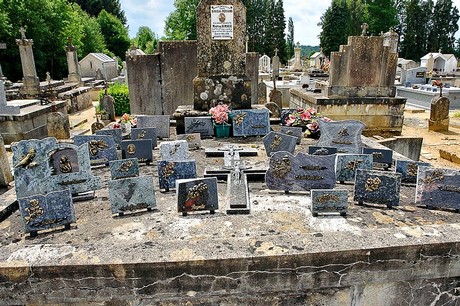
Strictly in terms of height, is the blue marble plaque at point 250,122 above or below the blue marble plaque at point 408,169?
above

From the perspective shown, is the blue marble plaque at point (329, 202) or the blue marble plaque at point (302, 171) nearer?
the blue marble plaque at point (329, 202)

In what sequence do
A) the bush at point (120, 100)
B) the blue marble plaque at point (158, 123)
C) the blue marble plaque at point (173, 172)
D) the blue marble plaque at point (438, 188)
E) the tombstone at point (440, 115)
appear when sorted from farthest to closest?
1. the bush at point (120, 100)
2. the tombstone at point (440, 115)
3. the blue marble plaque at point (158, 123)
4. the blue marble plaque at point (173, 172)
5. the blue marble plaque at point (438, 188)

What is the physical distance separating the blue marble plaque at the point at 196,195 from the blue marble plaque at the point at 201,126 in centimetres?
345

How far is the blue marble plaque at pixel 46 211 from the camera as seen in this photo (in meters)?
2.90

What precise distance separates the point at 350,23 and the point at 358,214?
51.7 m

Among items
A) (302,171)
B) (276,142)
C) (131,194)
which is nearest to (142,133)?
(276,142)

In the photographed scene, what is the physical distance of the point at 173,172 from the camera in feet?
13.0

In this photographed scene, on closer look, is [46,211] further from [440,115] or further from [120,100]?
[440,115]

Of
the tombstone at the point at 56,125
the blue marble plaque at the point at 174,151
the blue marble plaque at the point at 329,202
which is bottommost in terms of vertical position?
the tombstone at the point at 56,125

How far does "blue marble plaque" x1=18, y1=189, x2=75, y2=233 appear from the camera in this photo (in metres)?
2.90

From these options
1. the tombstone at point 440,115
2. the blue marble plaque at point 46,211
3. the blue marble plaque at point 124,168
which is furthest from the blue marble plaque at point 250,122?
the tombstone at point 440,115

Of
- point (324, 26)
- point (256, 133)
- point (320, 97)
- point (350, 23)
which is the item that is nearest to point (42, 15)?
point (320, 97)

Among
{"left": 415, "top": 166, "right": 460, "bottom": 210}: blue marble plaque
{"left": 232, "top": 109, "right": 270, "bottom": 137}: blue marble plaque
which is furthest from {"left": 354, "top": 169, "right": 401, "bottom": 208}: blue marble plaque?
{"left": 232, "top": 109, "right": 270, "bottom": 137}: blue marble plaque

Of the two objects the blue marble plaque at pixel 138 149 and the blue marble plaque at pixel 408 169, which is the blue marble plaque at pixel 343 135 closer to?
the blue marble plaque at pixel 408 169
